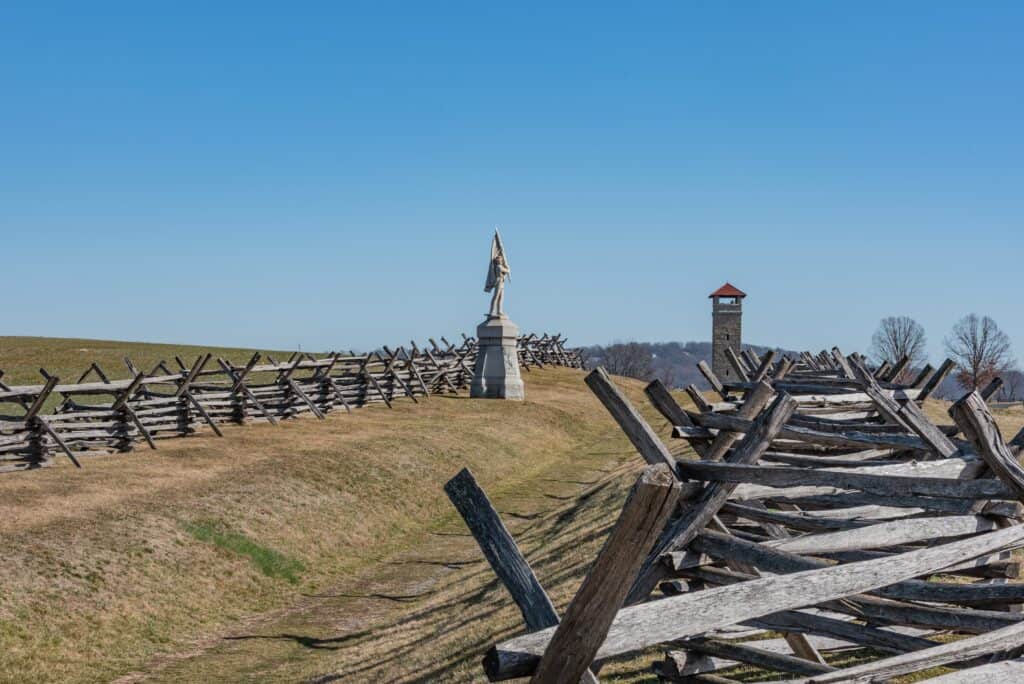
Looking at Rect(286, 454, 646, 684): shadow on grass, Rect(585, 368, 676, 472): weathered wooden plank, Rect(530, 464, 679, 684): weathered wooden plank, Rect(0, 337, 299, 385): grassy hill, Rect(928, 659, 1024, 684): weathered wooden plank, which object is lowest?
Rect(286, 454, 646, 684): shadow on grass

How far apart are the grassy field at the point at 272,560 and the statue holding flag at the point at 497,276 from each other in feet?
34.5

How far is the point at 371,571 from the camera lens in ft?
44.7

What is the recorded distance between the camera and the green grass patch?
511 inches

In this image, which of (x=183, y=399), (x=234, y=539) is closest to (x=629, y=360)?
(x=183, y=399)

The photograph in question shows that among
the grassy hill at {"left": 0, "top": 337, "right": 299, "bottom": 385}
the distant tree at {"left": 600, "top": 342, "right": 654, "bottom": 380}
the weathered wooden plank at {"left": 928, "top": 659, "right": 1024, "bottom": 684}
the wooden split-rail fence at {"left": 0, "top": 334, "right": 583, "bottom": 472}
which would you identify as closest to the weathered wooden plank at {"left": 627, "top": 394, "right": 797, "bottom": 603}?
the weathered wooden plank at {"left": 928, "top": 659, "right": 1024, "bottom": 684}

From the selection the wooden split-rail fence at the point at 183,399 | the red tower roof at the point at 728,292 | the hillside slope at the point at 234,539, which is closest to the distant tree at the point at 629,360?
the red tower roof at the point at 728,292

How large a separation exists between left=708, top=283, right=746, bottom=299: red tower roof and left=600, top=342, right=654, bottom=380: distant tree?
1083 inches

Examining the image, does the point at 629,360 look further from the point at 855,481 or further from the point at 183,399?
the point at 855,481

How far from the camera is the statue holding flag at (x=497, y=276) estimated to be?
102ft

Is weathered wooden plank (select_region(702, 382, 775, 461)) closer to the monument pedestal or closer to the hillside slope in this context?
the hillside slope

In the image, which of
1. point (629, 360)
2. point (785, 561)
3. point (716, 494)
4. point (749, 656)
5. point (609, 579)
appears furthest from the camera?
point (629, 360)

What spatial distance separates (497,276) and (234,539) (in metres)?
18.8

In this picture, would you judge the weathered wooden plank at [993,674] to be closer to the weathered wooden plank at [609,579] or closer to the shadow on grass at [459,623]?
the weathered wooden plank at [609,579]

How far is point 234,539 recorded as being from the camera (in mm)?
13367
